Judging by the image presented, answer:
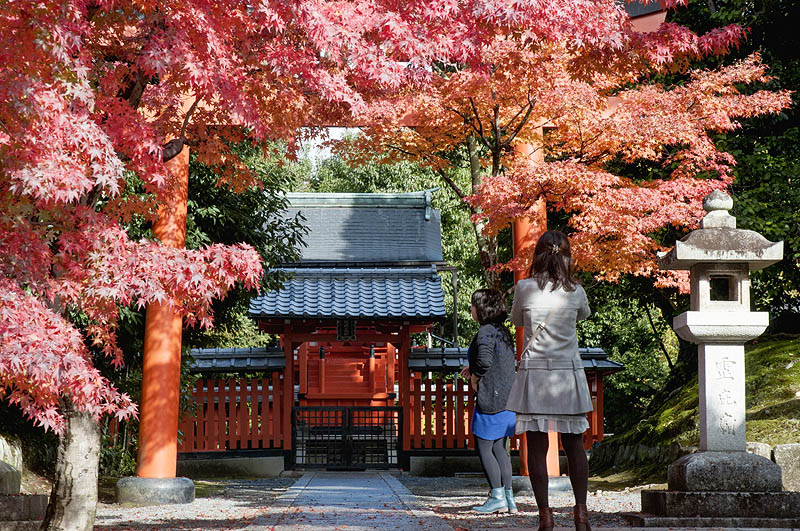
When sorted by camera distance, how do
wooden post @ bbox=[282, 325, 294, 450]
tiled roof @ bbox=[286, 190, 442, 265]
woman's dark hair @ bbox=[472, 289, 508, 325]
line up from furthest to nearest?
1. tiled roof @ bbox=[286, 190, 442, 265]
2. wooden post @ bbox=[282, 325, 294, 450]
3. woman's dark hair @ bbox=[472, 289, 508, 325]

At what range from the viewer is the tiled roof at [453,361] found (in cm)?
1391

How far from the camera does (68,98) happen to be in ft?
13.5

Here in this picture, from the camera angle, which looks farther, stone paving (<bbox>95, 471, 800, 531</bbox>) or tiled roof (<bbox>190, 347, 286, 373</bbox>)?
tiled roof (<bbox>190, 347, 286, 373</bbox>)

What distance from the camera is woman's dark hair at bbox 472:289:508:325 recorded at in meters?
6.04

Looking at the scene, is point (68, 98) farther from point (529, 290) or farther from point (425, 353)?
point (425, 353)

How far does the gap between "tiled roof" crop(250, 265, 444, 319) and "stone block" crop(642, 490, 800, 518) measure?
804cm

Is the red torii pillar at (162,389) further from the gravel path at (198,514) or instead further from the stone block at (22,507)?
the stone block at (22,507)

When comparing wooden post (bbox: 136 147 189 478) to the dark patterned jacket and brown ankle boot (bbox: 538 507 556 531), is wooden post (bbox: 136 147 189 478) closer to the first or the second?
the dark patterned jacket

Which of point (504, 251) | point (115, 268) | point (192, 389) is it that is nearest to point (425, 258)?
point (504, 251)

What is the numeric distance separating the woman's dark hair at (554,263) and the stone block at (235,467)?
966 centimetres

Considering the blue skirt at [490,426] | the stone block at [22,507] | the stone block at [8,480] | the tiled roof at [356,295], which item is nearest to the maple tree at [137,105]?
the stone block at [22,507]

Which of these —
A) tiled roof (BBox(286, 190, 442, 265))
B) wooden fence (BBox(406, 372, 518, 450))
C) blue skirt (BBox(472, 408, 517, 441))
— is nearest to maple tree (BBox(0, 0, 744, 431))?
blue skirt (BBox(472, 408, 517, 441))

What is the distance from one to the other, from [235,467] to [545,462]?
9.93 metres

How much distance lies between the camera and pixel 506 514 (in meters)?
6.29
